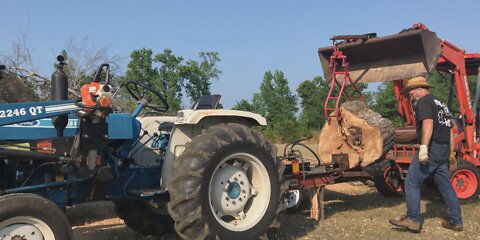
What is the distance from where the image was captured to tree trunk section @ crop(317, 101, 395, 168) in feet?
21.3

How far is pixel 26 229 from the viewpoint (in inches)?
134

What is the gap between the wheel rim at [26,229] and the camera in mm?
3326

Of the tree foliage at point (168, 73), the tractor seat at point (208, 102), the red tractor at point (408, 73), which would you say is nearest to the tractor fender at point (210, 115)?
the tractor seat at point (208, 102)

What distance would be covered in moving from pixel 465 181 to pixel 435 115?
2.45 meters

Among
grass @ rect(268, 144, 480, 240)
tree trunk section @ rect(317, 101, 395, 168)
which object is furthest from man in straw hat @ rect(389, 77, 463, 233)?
tree trunk section @ rect(317, 101, 395, 168)

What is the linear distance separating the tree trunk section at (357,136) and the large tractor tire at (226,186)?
215 cm

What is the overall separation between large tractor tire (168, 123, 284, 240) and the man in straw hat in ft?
5.28

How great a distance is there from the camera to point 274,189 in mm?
4672

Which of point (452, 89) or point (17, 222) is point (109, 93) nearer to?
point (17, 222)

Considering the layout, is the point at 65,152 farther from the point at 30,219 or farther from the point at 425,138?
the point at 425,138

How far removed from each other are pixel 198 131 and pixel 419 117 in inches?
97.5

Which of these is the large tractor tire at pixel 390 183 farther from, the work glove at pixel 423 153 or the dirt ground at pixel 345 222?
the work glove at pixel 423 153

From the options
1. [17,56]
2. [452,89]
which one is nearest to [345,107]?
[452,89]

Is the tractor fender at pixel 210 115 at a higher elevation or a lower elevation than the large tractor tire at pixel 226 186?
higher
